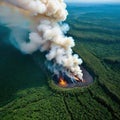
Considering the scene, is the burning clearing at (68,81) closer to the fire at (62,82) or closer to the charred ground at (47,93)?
the fire at (62,82)

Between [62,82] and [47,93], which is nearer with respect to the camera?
[47,93]

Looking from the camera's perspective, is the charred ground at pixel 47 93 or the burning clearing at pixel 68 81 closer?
the charred ground at pixel 47 93

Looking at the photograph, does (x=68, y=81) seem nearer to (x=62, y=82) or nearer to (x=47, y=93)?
(x=62, y=82)

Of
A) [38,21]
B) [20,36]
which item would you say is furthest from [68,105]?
[20,36]

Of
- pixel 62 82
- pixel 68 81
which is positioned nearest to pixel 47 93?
pixel 62 82

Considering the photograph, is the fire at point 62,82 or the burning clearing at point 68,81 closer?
the fire at point 62,82

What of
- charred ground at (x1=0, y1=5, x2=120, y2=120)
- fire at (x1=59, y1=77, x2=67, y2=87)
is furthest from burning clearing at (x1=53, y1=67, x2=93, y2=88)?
charred ground at (x1=0, y1=5, x2=120, y2=120)

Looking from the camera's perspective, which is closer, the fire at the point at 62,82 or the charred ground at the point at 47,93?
the charred ground at the point at 47,93

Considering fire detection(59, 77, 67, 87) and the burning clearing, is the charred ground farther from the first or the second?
fire detection(59, 77, 67, 87)

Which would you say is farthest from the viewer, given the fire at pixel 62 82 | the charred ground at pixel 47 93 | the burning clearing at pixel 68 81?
the burning clearing at pixel 68 81

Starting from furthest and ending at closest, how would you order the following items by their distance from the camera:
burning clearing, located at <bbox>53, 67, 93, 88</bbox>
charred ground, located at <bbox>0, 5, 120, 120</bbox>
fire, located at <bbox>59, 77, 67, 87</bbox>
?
burning clearing, located at <bbox>53, 67, 93, 88</bbox> → fire, located at <bbox>59, 77, 67, 87</bbox> → charred ground, located at <bbox>0, 5, 120, 120</bbox>

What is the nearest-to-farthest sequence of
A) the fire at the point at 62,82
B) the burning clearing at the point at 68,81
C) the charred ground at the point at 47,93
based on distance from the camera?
the charred ground at the point at 47,93 → the fire at the point at 62,82 → the burning clearing at the point at 68,81

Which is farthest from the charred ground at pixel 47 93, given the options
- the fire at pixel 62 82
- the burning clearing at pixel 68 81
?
the fire at pixel 62 82
